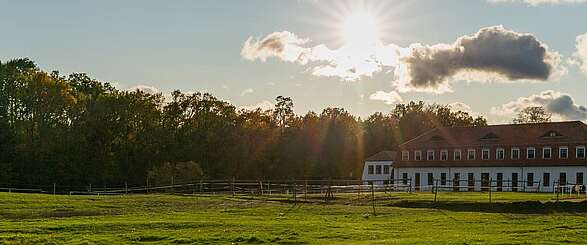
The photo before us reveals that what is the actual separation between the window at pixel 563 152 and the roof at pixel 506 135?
0.94 meters

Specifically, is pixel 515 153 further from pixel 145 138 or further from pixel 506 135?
pixel 145 138

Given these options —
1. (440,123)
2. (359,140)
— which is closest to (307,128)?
(359,140)

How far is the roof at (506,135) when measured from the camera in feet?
295

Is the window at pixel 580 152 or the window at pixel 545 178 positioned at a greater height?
the window at pixel 580 152

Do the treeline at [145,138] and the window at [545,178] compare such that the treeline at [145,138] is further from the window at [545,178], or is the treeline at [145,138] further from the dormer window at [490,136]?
the window at [545,178]

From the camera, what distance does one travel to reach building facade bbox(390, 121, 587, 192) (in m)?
88.1

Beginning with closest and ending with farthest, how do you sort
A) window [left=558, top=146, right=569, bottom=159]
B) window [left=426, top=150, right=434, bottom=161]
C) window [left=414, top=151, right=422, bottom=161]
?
window [left=558, top=146, right=569, bottom=159], window [left=426, top=150, right=434, bottom=161], window [left=414, top=151, right=422, bottom=161]

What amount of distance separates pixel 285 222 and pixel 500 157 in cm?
6255

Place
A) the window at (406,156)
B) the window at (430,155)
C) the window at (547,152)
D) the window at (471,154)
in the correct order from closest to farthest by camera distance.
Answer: the window at (547,152) < the window at (471,154) < the window at (430,155) < the window at (406,156)

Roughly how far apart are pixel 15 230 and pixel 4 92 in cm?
6745

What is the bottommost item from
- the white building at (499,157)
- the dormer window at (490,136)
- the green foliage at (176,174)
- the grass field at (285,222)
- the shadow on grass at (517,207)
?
the grass field at (285,222)

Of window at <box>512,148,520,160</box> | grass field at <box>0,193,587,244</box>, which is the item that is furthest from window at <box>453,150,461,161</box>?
grass field at <box>0,193,587,244</box>

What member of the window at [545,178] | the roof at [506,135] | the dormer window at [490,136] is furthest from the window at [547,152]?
the dormer window at [490,136]

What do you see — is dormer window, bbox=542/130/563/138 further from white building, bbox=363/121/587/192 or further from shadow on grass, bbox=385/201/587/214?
shadow on grass, bbox=385/201/587/214
